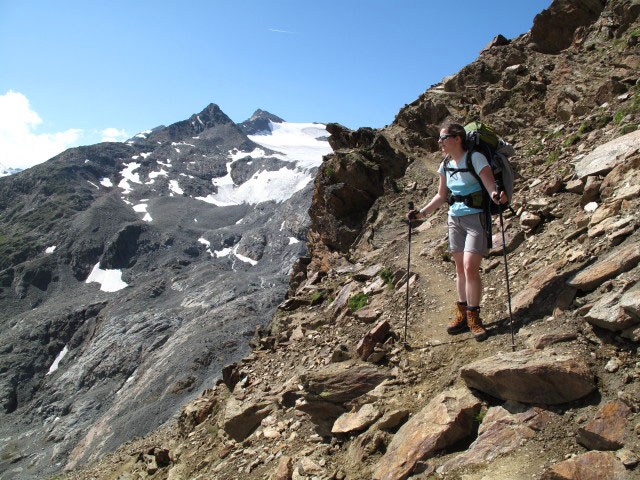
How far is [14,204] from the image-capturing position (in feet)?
520

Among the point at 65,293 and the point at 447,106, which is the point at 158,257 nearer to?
the point at 65,293

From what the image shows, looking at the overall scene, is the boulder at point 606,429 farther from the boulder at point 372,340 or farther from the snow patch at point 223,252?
the snow patch at point 223,252

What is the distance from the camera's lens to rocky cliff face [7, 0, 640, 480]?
3914 mm

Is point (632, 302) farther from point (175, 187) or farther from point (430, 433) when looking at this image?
point (175, 187)

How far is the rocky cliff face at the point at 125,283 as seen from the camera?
186ft

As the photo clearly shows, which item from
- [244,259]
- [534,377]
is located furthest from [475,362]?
[244,259]

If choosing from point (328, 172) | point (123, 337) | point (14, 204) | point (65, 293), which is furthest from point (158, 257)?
point (328, 172)

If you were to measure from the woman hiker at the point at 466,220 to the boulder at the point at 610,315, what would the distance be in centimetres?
159

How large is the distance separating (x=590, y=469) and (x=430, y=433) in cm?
156

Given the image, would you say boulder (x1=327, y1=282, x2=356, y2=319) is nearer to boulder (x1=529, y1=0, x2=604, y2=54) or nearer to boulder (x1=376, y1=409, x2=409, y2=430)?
boulder (x1=376, y1=409, x2=409, y2=430)

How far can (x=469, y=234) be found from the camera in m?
6.20

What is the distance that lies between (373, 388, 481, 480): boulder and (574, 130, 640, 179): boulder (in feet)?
18.4

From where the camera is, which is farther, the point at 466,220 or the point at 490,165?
the point at 466,220

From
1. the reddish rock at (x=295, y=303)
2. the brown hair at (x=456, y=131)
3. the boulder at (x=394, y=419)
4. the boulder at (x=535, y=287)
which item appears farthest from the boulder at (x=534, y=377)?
the reddish rock at (x=295, y=303)
